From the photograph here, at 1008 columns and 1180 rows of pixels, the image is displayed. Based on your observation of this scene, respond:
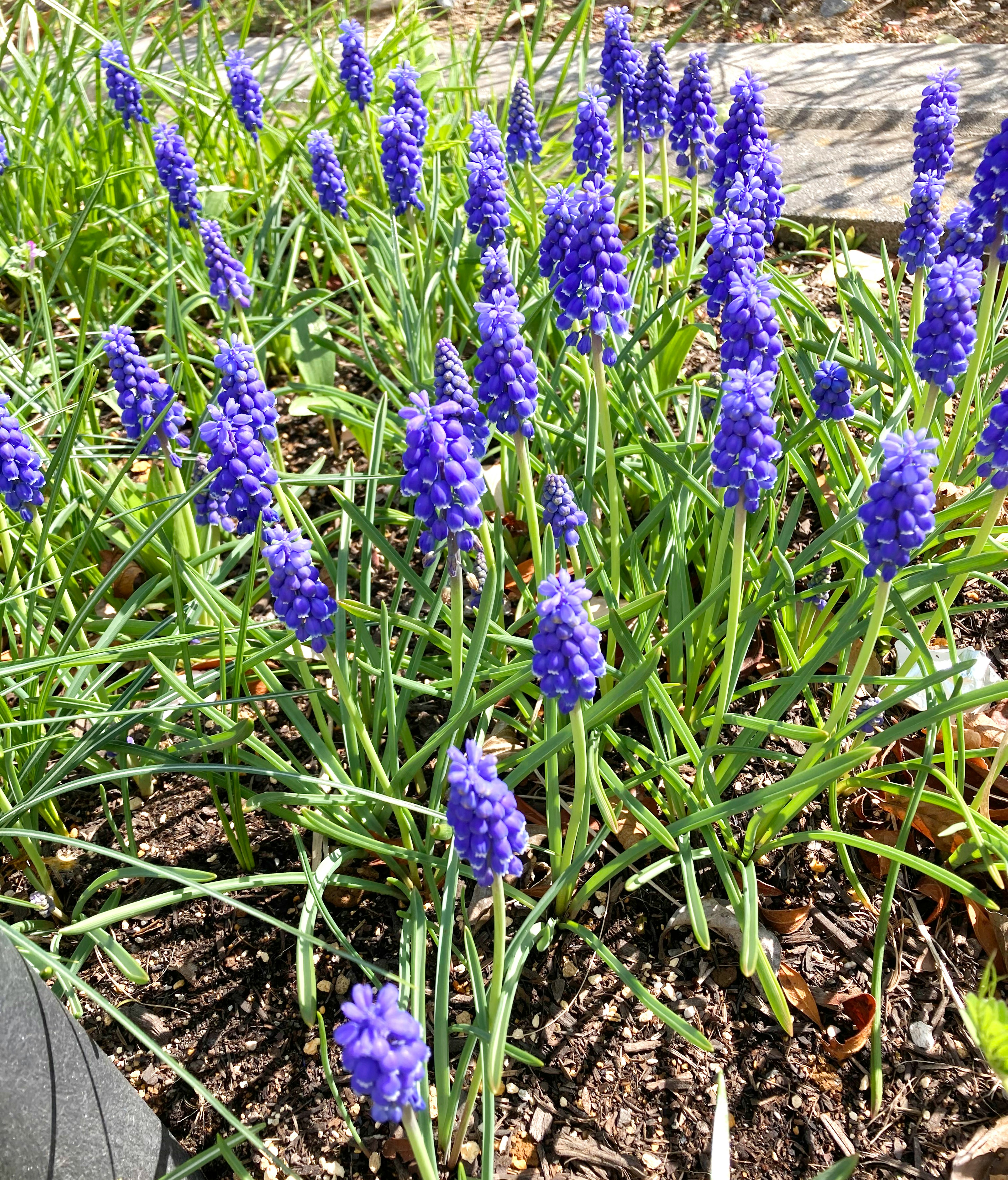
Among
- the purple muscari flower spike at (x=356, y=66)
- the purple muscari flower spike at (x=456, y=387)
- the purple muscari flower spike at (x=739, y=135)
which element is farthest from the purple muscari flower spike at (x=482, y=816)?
the purple muscari flower spike at (x=356, y=66)

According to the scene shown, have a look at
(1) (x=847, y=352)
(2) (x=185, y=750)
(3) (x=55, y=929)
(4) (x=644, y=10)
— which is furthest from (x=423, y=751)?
(4) (x=644, y=10)

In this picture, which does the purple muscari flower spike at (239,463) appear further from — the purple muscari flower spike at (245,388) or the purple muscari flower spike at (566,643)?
the purple muscari flower spike at (566,643)

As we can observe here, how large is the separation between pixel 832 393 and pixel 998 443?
0.74 metres

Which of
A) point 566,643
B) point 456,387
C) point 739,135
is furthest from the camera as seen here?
point 739,135

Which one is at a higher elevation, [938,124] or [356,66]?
[356,66]

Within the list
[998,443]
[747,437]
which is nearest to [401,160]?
[747,437]

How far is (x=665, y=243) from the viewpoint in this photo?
4.25 meters

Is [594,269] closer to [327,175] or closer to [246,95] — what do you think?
[327,175]

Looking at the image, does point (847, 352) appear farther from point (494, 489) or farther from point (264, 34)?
point (264, 34)

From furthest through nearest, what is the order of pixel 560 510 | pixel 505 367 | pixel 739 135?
pixel 739 135, pixel 560 510, pixel 505 367

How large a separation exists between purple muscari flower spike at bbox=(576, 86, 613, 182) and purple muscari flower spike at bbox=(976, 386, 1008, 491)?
2097 mm

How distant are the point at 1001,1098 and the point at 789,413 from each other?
259 centimetres

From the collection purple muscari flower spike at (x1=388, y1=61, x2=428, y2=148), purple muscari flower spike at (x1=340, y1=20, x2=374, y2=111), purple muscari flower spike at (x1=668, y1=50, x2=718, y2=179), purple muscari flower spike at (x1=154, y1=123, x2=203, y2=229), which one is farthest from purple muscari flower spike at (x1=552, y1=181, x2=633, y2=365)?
purple muscari flower spike at (x1=340, y1=20, x2=374, y2=111)

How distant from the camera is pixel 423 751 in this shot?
3.31 metres
